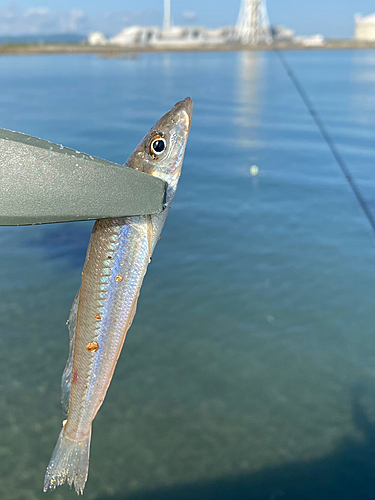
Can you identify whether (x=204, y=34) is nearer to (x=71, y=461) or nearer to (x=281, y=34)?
(x=281, y=34)

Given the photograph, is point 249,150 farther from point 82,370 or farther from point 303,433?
point 82,370

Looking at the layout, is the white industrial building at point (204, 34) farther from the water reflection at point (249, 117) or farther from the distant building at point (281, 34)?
the water reflection at point (249, 117)

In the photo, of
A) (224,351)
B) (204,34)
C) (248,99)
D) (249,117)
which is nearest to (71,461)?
(224,351)

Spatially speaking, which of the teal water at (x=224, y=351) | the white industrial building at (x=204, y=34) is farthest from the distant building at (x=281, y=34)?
the teal water at (x=224, y=351)

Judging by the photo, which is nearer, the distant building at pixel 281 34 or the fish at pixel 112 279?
the fish at pixel 112 279

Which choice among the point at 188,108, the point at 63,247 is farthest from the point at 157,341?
the point at 188,108

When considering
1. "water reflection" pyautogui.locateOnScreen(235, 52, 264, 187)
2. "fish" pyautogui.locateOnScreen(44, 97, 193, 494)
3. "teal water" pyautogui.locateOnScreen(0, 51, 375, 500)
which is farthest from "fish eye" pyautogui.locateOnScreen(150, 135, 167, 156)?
"water reflection" pyautogui.locateOnScreen(235, 52, 264, 187)

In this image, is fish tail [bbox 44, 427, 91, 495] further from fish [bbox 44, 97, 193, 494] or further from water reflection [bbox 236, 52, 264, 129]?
water reflection [bbox 236, 52, 264, 129]

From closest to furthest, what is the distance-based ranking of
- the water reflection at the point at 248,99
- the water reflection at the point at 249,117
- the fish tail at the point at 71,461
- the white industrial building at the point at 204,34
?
the fish tail at the point at 71,461
the water reflection at the point at 249,117
the water reflection at the point at 248,99
the white industrial building at the point at 204,34
